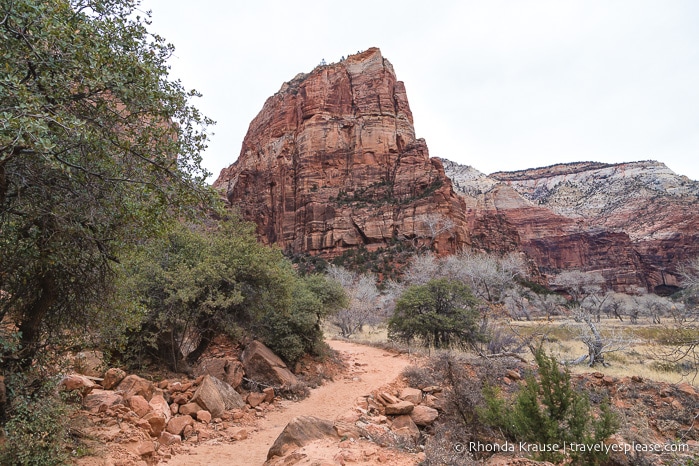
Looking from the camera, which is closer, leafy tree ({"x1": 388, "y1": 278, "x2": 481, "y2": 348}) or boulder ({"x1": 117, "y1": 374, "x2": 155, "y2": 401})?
boulder ({"x1": 117, "y1": 374, "x2": 155, "y2": 401})

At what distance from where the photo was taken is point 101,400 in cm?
611

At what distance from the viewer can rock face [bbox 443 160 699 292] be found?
77.9m

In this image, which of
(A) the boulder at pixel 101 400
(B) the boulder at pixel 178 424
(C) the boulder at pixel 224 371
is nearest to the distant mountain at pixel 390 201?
(C) the boulder at pixel 224 371

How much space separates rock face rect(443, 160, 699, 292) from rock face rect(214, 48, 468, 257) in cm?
1857

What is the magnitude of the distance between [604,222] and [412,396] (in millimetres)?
104493

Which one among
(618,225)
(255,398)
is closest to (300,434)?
(255,398)

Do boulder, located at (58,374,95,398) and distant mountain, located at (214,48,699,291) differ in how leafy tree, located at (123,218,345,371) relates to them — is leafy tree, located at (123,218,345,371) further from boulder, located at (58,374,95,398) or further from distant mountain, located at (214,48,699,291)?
distant mountain, located at (214,48,699,291)

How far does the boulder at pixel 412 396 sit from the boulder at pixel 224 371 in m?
4.25

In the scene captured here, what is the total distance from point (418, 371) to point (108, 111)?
9957mm

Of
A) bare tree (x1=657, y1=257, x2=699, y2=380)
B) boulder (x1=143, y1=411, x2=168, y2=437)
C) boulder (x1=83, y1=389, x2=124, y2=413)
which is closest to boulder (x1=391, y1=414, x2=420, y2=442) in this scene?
Answer: boulder (x1=143, y1=411, x2=168, y2=437)

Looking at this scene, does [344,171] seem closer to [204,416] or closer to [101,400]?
[204,416]

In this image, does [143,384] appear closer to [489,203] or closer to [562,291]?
[562,291]

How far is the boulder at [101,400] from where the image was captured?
5.94 metres

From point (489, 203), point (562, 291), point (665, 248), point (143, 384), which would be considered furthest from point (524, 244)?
point (143, 384)
